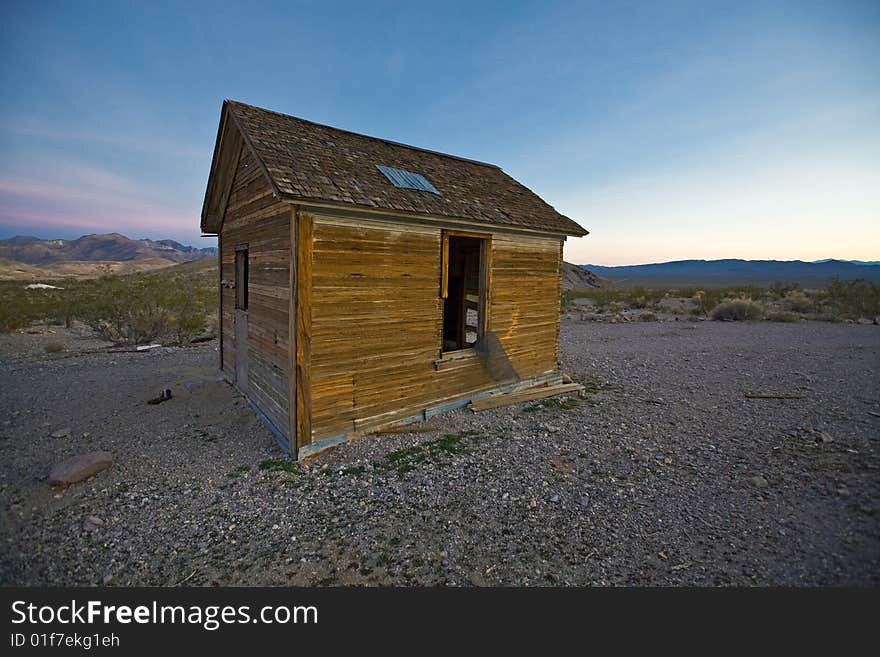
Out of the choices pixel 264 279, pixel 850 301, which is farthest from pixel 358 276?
pixel 850 301

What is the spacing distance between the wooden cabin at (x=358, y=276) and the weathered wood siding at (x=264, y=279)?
32 mm

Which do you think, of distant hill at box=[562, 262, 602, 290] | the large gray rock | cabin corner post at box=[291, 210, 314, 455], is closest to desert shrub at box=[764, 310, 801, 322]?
cabin corner post at box=[291, 210, 314, 455]

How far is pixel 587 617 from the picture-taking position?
322 centimetres

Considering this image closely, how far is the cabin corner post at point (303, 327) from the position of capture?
5496 mm

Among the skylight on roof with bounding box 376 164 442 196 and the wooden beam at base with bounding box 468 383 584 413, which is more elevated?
the skylight on roof with bounding box 376 164 442 196

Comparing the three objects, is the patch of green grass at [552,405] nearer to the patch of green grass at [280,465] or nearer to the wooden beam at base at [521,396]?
the wooden beam at base at [521,396]

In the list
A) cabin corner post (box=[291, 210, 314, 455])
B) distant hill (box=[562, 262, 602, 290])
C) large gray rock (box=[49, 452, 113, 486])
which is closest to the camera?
large gray rock (box=[49, 452, 113, 486])

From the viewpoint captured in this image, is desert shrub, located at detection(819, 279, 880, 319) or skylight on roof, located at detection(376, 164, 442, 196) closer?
skylight on roof, located at detection(376, 164, 442, 196)

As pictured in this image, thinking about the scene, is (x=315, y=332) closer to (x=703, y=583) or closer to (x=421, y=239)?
(x=421, y=239)

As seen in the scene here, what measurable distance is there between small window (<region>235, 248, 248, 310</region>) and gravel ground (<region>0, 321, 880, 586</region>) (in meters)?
1.94

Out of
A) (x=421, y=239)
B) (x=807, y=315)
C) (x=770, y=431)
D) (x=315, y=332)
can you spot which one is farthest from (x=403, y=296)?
(x=807, y=315)

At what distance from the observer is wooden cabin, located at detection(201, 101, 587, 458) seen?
5.75 metres

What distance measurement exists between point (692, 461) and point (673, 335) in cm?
1249

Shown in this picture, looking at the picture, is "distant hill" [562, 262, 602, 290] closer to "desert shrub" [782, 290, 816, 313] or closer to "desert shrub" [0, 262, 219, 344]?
"desert shrub" [782, 290, 816, 313]
